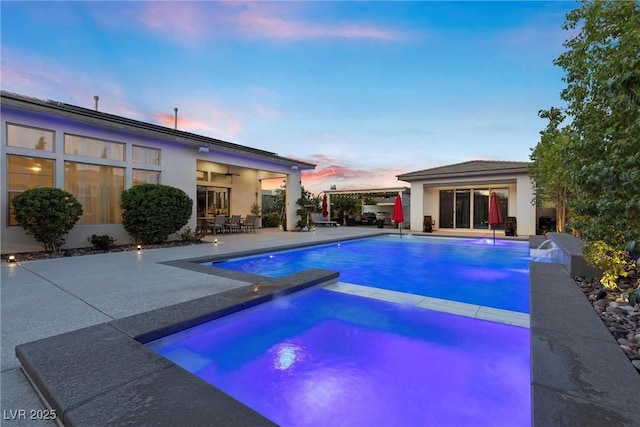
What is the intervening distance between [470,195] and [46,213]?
19257 mm

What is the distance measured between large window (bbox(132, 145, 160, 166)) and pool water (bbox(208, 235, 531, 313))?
18.2 ft

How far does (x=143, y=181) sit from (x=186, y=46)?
512 cm

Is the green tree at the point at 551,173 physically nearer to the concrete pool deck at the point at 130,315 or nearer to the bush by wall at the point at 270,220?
the concrete pool deck at the point at 130,315

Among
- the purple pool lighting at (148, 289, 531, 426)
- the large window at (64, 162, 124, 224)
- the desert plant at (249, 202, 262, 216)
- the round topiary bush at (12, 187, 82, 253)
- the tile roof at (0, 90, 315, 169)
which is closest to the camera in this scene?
the purple pool lighting at (148, 289, 531, 426)

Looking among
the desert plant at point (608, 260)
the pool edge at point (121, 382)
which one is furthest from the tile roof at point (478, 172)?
the pool edge at point (121, 382)

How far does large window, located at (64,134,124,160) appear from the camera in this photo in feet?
30.1

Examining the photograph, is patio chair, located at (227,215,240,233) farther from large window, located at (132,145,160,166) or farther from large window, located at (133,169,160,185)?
large window, located at (132,145,160,166)

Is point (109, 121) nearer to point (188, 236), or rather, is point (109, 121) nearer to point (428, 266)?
point (188, 236)

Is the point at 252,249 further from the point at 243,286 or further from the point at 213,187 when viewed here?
the point at 213,187

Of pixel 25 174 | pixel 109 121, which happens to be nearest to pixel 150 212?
pixel 109 121

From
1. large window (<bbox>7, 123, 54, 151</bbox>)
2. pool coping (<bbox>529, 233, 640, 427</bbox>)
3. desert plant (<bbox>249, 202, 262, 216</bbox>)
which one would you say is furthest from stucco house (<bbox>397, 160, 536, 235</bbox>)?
large window (<bbox>7, 123, 54, 151</bbox>)

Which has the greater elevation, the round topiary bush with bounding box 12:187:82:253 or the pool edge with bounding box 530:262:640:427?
the round topiary bush with bounding box 12:187:82:253

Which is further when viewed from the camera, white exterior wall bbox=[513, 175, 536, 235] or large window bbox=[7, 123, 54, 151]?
white exterior wall bbox=[513, 175, 536, 235]

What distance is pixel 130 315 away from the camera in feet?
11.7
